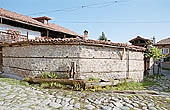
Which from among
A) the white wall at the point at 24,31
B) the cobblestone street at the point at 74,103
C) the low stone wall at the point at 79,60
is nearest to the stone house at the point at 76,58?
the low stone wall at the point at 79,60

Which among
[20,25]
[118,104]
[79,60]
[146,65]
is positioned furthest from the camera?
[20,25]

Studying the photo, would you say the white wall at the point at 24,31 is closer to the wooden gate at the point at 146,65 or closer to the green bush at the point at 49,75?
the green bush at the point at 49,75

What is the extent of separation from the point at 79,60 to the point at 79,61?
55 millimetres

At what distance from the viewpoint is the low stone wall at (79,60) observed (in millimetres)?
7262

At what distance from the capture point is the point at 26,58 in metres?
8.30

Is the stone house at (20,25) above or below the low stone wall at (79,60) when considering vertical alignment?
above

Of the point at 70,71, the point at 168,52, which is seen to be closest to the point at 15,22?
the point at 70,71

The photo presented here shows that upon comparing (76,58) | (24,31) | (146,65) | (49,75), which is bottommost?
(49,75)

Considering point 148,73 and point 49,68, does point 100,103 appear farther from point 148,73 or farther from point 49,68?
point 148,73

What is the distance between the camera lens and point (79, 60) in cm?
720

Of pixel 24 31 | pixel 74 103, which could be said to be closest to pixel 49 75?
pixel 74 103

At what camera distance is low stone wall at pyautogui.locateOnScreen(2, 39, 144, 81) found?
7.26 metres

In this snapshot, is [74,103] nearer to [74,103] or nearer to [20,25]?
[74,103]

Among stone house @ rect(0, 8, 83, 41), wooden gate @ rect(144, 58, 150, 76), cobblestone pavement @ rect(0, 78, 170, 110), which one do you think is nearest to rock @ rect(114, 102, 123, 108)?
cobblestone pavement @ rect(0, 78, 170, 110)
